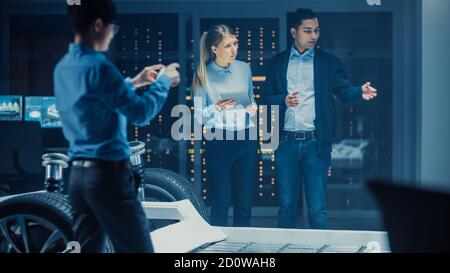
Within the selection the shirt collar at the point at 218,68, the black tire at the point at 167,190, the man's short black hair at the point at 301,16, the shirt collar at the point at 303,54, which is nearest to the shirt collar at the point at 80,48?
the black tire at the point at 167,190

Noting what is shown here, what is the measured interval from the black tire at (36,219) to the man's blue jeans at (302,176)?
6.05ft

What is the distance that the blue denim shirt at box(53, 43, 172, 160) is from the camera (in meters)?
3.28

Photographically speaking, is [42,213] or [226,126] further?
[226,126]

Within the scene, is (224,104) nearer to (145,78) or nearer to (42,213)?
(145,78)

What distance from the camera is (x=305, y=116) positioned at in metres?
5.09

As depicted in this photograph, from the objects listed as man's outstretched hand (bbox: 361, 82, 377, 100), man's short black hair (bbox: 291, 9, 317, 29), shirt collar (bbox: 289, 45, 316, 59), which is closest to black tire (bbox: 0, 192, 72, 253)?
shirt collar (bbox: 289, 45, 316, 59)

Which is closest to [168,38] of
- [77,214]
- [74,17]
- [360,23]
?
[360,23]

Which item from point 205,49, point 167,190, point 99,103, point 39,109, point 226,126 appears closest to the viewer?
point 99,103

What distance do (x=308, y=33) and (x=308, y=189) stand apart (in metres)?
1.10

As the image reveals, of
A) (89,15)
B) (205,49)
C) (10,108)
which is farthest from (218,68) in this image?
(89,15)

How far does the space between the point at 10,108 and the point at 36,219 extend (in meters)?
1.89

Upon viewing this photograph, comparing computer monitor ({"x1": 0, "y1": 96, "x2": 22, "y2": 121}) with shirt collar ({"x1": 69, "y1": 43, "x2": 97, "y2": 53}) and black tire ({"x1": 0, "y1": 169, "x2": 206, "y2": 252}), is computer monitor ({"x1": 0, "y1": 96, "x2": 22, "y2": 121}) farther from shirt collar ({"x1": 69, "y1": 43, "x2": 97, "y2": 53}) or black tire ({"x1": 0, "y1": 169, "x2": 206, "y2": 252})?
shirt collar ({"x1": 69, "y1": 43, "x2": 97, "y2": 53})

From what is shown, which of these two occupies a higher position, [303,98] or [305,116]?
[303,98]

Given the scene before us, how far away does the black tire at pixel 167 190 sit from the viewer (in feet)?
16.2
